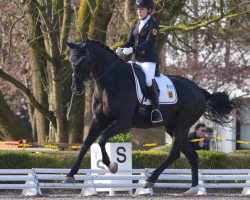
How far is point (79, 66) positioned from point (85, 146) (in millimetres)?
1170

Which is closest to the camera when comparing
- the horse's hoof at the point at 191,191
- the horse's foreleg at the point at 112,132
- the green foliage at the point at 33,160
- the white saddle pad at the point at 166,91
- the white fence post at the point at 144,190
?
the horse's foreleg at the point at 112,132

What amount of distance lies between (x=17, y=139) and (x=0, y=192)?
21.5ft

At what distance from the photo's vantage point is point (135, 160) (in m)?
15.8

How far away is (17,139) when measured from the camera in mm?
21109

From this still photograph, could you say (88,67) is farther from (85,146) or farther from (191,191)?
(191,191)

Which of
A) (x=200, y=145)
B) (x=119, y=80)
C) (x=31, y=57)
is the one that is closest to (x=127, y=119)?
(x=119, y=80)

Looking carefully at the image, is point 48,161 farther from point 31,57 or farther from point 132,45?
point 31,57

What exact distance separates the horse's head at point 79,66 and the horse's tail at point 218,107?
3.03 m

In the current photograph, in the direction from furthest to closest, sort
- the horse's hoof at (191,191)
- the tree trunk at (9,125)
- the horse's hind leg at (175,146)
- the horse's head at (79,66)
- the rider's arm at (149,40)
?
the tree trunk at (9,125) → the horse's hoof at (191,191) → the horse's hind leg at (175,146) → the rider's arm at (149,40) → the horse's head at (79,66)

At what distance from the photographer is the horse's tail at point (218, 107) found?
13.8m

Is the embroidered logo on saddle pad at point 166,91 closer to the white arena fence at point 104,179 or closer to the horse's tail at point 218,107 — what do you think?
the horse's tail at point 218,107

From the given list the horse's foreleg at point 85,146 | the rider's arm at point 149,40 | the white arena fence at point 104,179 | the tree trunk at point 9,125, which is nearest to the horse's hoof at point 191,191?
the white arena fence at point 104,179

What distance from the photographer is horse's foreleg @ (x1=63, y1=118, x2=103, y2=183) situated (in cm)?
1148

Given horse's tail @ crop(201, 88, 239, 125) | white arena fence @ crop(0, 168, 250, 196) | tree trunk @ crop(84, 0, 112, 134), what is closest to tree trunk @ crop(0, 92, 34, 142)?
tree trunk @ crop(84, 0, 112, 134)
